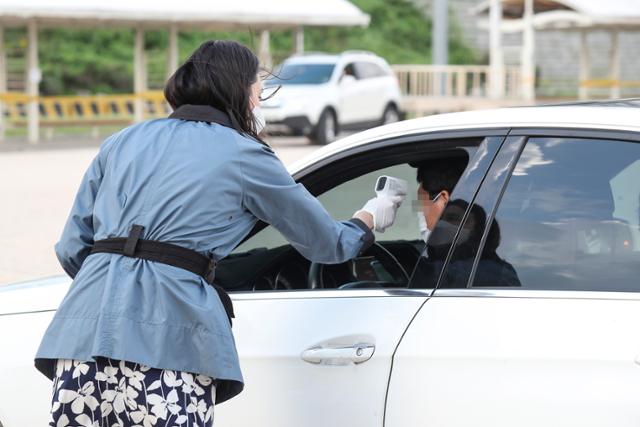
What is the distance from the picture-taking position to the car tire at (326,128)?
23.1 meters

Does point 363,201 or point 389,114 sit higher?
point 363,201

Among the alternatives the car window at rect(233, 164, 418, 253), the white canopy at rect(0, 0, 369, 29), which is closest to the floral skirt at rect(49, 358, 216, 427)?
the car window at rect(233, 164, 418, 253)

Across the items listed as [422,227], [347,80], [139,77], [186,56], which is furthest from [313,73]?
[422,227]

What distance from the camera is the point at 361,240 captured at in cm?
299

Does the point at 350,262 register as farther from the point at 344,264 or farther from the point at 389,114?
the point at 389,114

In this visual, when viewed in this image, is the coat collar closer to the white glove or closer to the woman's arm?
the woman's arm

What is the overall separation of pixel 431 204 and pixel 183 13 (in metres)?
21.2

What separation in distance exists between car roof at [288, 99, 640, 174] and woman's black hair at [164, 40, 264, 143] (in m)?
0.46

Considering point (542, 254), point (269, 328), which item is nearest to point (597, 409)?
point (542, 254)

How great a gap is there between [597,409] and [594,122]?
2.31 ft

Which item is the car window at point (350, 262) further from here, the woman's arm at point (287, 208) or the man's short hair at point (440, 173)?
the woman's arm at point (287, 208)

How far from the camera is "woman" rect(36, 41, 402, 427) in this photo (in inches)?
107

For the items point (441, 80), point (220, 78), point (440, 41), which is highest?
point (220, 78)

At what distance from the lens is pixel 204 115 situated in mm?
2873
